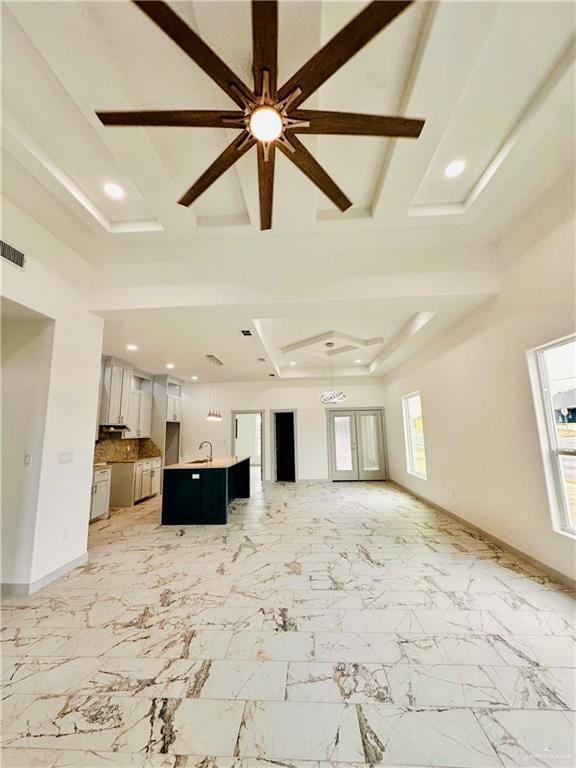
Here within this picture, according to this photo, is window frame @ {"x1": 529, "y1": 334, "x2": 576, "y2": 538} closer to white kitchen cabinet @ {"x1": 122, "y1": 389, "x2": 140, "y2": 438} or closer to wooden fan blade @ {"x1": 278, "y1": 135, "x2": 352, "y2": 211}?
wooden fan blade @ {"x1": 278, "y1": 135, "x2": 352, "y2": 211}

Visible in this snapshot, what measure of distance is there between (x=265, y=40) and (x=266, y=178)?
612 mm

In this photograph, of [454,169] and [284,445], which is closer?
[454,169]

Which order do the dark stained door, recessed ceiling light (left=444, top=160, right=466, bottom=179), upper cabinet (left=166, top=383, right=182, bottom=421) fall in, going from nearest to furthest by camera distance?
recessed ceiling light (left=444, top=160, right=466, bottom=179) → upper cabinet (left=166, top=383, right=182, bottom=421) → the dark stained door

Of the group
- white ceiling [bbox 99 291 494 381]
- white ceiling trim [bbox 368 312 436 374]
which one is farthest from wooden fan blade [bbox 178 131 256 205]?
white ceiling trim [bbox 368 312 436 374]

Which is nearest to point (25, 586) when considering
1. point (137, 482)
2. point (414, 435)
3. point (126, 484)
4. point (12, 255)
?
point (12, 255)

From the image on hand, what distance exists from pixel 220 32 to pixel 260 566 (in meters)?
4.26

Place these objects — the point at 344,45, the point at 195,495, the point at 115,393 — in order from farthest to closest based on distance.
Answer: the point at 115,393 → the point at 195,495 → the point at 344,45

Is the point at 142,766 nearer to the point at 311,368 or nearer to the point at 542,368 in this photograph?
the point at 542,368

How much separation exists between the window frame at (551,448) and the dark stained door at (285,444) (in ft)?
21.6

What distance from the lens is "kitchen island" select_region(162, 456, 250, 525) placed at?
486 cm

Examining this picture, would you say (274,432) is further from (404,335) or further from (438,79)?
(438,79)

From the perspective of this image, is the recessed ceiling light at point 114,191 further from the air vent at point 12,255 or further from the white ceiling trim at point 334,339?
the white ceiling trim at point 334,339

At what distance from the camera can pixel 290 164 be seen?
93.6 inches

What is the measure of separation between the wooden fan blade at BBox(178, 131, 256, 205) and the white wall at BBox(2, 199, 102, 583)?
1.96 m
